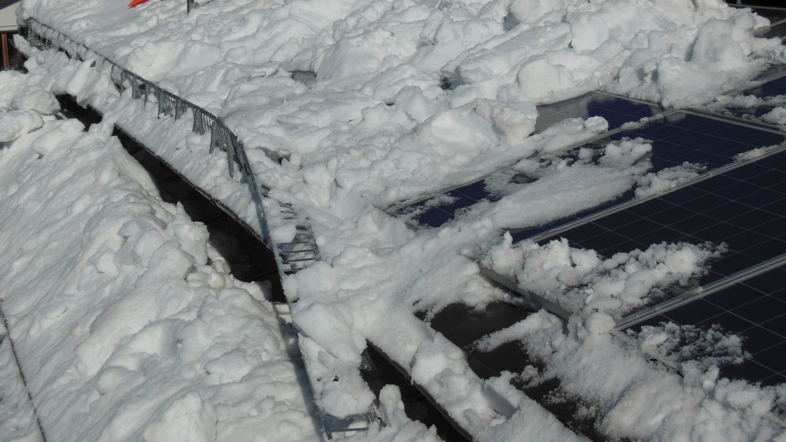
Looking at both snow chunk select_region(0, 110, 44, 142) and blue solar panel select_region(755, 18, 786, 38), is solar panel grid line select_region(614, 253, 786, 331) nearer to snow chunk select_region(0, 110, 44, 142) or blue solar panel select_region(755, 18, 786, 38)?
blue solar panel select_region(755, 18, 786, 38)

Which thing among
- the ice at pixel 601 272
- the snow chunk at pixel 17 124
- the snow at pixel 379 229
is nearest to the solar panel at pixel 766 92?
the snow at pixel 379 229

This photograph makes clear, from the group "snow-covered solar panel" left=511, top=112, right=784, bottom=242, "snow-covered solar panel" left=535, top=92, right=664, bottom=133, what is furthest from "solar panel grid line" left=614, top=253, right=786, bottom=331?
"snow-covered solar panel" left=535, top=92, right=664, bottom=133

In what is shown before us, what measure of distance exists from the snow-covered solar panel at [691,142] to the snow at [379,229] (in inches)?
6.7

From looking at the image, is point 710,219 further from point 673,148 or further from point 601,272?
point 673,148

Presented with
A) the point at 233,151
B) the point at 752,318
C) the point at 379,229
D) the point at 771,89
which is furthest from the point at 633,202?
the point at 233,151

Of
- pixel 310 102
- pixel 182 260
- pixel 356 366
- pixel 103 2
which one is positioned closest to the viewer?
pixel 356 366

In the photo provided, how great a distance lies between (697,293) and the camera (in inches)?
163

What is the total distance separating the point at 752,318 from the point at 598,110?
4.34 m

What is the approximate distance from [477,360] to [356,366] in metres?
1.07

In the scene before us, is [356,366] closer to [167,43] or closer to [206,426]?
[206,426]

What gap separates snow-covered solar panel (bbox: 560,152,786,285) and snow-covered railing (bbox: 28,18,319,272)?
2.42 m

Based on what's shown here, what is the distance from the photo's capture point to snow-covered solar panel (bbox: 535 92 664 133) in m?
7.31

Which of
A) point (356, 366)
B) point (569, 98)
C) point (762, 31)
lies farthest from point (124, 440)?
point (762, 31)

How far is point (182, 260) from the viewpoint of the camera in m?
7.51
